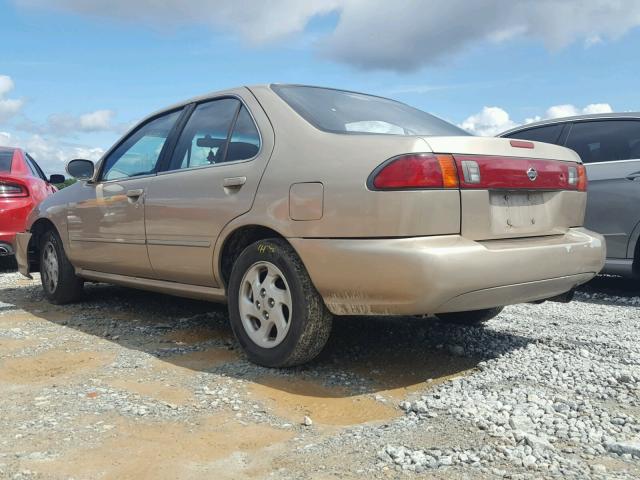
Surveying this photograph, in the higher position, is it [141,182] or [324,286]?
[141,182]

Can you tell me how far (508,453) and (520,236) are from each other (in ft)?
4.08

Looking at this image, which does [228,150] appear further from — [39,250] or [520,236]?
[39,250]

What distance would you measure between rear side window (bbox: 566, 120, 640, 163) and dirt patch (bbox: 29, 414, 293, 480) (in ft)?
14.6

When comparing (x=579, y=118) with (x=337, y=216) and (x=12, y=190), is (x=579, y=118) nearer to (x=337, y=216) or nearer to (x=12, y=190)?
(x=337, y=216)

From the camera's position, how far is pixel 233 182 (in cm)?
352

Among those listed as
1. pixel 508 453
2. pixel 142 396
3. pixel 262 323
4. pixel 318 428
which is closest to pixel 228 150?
pixel 262 323

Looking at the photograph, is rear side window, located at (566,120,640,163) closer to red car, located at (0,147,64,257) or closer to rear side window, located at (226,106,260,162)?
rear side window, located at (226,106,260,162)

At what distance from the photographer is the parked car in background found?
547 cm

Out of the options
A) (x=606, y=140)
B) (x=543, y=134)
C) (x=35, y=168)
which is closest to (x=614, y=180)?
(x=606, y=140)

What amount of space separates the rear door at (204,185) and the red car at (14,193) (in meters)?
3.72

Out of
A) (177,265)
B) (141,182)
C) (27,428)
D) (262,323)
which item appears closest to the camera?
(27,428)

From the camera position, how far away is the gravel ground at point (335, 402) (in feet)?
7.39

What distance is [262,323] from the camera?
3.40m

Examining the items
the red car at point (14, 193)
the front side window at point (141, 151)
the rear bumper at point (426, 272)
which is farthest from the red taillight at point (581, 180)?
the red car at point (14, 193)
